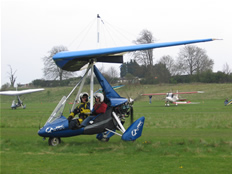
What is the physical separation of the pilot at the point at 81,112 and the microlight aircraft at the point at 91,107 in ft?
0.53

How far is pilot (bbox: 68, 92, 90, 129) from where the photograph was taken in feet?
34.7

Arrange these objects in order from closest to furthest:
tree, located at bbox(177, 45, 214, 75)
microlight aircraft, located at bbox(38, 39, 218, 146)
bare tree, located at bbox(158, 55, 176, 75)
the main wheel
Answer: microlight aircraft, located at bbox(38, 39, 218, 146), the main wheel, bare tree, located at bbox(158, 55, 176, 75), tree, located at bbox(177, 45, 214, 75)

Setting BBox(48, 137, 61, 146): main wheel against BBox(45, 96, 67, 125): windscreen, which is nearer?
BBox(45, 96, 67, 125): windscreen

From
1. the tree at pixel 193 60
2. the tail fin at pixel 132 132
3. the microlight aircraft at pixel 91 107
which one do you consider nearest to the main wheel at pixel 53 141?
the microlight aircraft at pixel 91 107

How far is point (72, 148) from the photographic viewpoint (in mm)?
10141

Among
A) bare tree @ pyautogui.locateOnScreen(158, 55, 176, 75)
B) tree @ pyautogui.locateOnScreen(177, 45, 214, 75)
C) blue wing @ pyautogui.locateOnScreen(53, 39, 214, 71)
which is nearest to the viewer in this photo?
blue wing @ pyautogui.locateOnScreen(53, 39, 214, 71)

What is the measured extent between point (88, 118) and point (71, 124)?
66 cm

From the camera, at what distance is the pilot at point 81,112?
10562 mm

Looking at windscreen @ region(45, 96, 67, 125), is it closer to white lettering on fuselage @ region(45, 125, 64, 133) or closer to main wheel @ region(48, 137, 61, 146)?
white lettering on fuselage @ region(45, 125, 64, 133)

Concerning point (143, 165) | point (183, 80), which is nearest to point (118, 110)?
point (143, 165)

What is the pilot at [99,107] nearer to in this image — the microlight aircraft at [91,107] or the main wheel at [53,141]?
the microlight aircraft at [91,107]

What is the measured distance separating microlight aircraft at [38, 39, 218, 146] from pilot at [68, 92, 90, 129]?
162mm

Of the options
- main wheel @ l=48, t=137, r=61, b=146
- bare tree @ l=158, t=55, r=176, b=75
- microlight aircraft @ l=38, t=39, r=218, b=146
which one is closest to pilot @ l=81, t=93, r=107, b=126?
microlight aircraft @ l=38, t=39, r=218, b=146

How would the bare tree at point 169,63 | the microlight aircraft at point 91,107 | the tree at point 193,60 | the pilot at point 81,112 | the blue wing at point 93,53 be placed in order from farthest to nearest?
1. the tree at point 193,60
2. the bare tree at point 169,63
3. the pilot at point 81,112
4. the microlight aircraft at point 91,107
5. the blue wing at point 93,53
